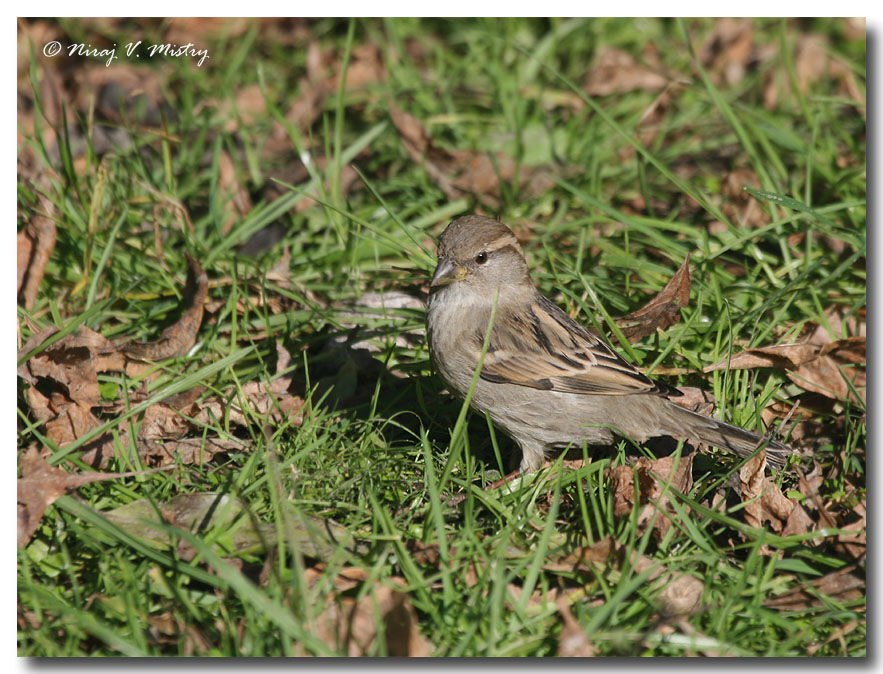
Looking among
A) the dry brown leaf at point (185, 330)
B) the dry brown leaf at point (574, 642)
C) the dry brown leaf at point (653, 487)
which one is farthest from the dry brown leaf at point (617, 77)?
the dry brown leaf at point (574, 642)

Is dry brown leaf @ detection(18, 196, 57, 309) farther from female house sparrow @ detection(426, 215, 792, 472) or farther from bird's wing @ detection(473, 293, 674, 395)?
bird's wing @ detection(473, 293, 674, 395)

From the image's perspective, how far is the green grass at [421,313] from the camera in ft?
10.8

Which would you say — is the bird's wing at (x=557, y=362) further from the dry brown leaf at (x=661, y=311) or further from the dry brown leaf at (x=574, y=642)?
the dry brown leaf at (x=574, y=642)

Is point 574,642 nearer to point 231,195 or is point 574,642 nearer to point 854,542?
point 854,542

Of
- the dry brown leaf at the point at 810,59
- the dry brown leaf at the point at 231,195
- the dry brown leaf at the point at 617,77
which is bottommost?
the dry brown leaf at the point at 231,195

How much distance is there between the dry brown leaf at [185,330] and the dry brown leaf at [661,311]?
2.31 meters

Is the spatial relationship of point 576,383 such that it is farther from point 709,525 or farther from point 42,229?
point 42,229

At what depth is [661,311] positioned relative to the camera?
15.3ft

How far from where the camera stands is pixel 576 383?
420 centimetres

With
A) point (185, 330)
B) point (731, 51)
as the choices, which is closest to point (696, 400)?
point (185, 330)

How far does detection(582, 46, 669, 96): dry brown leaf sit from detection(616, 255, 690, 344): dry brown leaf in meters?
2.90

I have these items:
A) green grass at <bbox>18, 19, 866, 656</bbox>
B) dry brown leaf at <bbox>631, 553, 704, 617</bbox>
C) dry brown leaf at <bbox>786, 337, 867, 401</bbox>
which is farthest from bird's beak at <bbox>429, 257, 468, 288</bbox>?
dry brown leaf at <bbox>786, 337, 867, 401</bbox>

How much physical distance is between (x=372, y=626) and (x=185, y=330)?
7.21 feet

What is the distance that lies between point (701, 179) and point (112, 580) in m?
4.77
